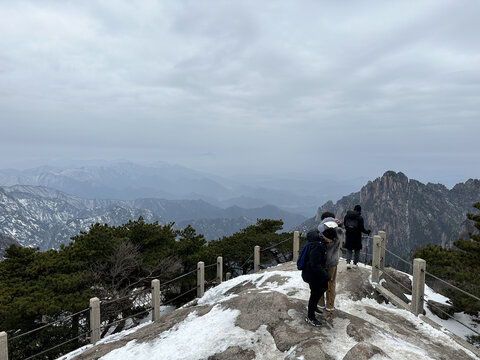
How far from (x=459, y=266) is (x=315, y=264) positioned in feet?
54.5

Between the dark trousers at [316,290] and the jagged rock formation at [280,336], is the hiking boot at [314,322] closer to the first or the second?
the jagged rock formation at [280,336]

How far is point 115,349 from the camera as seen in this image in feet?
22.3

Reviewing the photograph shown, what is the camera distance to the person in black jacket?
5.86 m

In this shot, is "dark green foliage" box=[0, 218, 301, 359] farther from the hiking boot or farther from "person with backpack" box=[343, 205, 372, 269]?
the hiking boot

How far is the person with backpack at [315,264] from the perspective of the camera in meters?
5.86

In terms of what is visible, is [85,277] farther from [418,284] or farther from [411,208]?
[411,208]

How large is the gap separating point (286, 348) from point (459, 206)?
19899cm

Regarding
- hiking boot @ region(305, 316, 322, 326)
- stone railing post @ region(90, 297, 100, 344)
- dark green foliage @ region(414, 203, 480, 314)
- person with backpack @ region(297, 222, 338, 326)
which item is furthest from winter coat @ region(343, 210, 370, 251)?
stone railing post @ region(90, 297, 100, 344)

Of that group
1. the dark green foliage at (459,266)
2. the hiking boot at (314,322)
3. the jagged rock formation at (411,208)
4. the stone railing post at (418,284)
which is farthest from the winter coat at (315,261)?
the jagged rock formation at (411,208)

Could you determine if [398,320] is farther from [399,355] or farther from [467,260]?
[467,260]

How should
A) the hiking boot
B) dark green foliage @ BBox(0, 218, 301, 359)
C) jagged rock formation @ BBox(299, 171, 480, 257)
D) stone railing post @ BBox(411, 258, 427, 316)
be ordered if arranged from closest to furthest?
the hiking boot < stone railing post @ BBox(411, 258, 427, 316) < dark green foliage @ BBox(0, 218, 301, 359) < jagged rock formation @ BBox(299, 171, 480, 257)

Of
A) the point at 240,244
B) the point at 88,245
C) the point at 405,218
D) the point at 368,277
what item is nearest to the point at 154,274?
the point at 88,245

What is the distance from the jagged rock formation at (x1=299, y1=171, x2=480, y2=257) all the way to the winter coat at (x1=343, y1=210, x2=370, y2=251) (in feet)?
475

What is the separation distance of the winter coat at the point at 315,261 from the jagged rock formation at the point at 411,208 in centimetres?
14953
